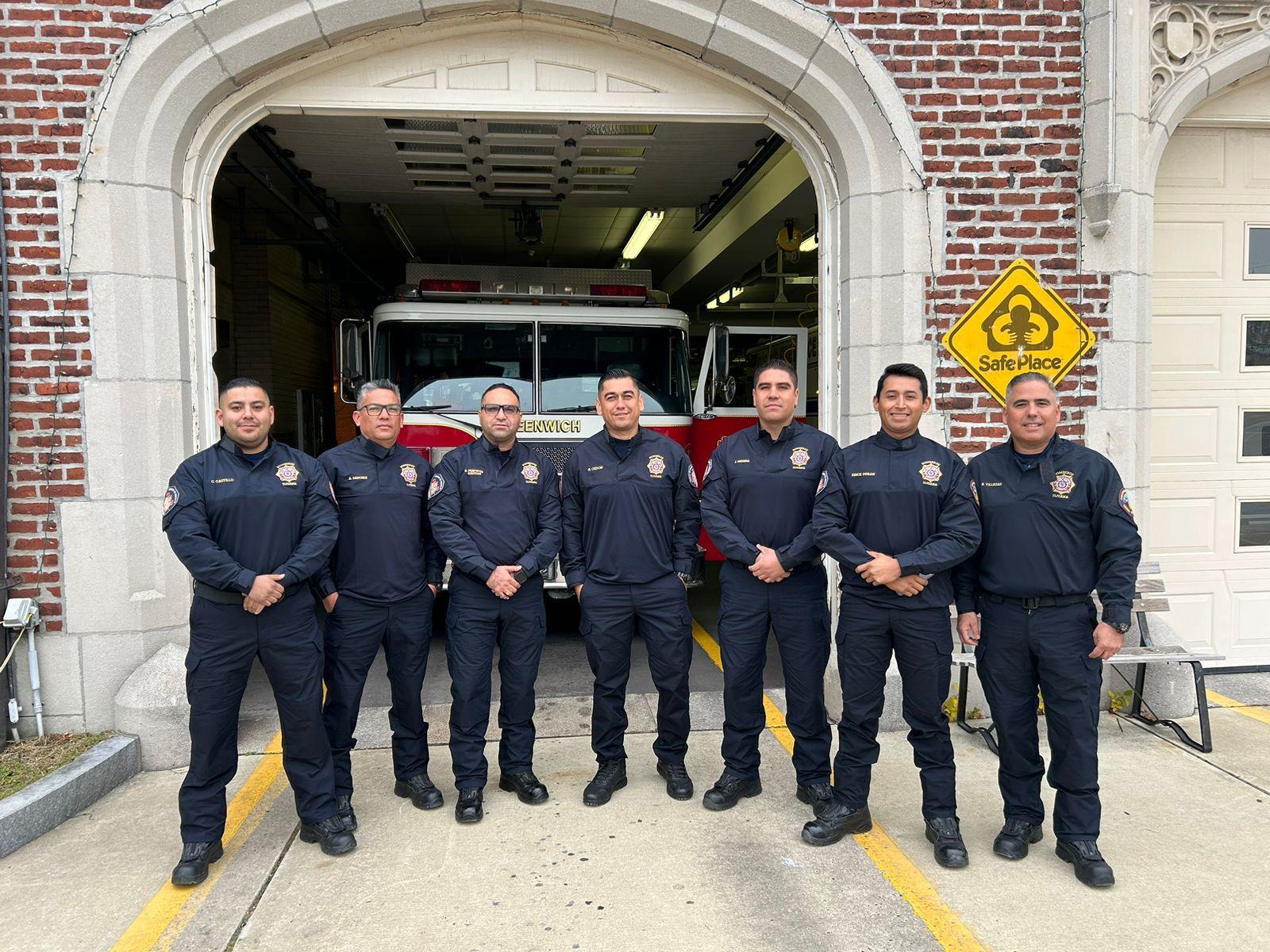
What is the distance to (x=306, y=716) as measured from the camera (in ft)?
12.0

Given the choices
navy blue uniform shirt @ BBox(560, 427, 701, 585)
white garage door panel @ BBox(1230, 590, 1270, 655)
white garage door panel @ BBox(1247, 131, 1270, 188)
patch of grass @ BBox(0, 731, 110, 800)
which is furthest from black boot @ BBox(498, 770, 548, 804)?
white garage door panel @ BBox(1247, 131, 1270, 188)

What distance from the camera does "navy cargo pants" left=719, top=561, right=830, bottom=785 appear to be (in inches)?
155


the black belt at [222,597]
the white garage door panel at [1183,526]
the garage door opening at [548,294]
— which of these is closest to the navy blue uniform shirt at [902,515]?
the black belt at [222,597]

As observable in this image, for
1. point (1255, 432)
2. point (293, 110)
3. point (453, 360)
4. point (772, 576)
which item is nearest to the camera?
point (772, 576)

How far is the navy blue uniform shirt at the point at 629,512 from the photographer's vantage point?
4.12 meters

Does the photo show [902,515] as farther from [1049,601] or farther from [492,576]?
[492,576]

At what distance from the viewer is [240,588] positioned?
3.41 m

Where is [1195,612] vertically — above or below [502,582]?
below

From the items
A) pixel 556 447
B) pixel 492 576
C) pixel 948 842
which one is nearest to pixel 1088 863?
pixel 948 842

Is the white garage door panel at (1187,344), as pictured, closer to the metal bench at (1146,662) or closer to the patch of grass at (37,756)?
the metal bench at (1146,662)

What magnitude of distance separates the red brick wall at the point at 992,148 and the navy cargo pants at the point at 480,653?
2.83m

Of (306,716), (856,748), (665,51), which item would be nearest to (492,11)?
(665,51)

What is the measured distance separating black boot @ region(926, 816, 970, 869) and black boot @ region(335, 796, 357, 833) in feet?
8.19

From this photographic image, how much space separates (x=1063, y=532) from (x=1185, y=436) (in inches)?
129
